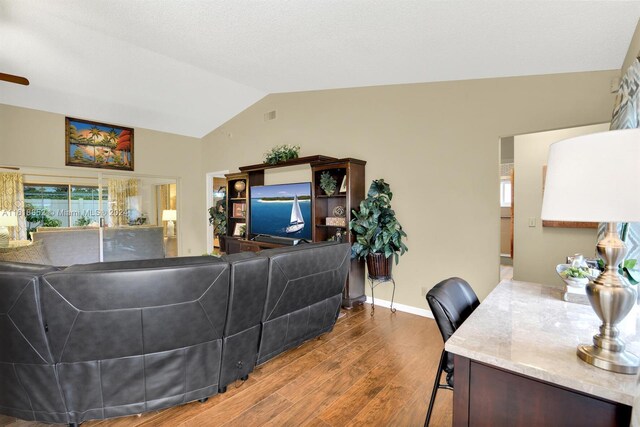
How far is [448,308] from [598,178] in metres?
0.84

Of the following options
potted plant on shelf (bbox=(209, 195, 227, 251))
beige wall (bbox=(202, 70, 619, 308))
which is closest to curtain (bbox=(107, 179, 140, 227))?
potted plant on shelf (bbox=(209, 195, 227, 251))

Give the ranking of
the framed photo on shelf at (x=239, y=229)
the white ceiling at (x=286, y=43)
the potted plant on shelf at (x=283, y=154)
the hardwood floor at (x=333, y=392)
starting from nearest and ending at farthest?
the hardwood floor at (x=333, y=392) → the white ceiling at (x=286, y=43) → the potted plant on shelf at (x=283, y=154) → the framed photo on shelf at (x=239, y=229)

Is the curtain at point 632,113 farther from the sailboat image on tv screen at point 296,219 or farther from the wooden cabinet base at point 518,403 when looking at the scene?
the sailboat image on tv screen at point 296,219

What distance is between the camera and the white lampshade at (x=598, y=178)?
850 millimetres

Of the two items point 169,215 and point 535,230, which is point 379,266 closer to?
point 535,230

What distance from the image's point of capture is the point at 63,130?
5328mm

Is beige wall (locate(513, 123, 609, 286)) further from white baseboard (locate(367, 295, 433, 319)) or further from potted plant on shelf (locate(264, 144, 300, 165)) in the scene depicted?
potted plant on shelf (locate(264, 144, 300, 165))

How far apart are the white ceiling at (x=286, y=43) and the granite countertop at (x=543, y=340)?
6.28 ft

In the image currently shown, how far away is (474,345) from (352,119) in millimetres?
3738

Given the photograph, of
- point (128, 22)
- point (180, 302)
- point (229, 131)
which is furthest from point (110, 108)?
point (180, 302)

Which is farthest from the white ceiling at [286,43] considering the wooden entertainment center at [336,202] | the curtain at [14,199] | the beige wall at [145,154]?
the curtain at [14,199]

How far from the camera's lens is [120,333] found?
→ 5.43ft

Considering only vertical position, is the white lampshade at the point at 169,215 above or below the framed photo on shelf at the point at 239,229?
above

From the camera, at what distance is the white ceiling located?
218 centimetres
